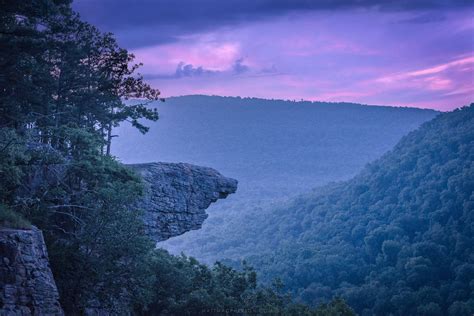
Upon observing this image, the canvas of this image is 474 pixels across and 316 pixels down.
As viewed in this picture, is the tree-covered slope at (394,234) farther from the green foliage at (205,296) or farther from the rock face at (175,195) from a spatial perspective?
the rock face at (175,195)

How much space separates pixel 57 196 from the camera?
21.3 m

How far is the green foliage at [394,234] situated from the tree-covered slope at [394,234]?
14 centimetres

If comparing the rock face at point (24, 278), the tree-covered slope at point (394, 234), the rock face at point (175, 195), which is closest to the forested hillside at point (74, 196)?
the rock face at point (24, 278)

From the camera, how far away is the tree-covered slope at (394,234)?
66.5 meters

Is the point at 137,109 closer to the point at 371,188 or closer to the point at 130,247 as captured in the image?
the point at 130,247

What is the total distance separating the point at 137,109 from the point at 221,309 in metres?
11.4

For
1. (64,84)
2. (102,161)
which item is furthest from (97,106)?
(102,161)

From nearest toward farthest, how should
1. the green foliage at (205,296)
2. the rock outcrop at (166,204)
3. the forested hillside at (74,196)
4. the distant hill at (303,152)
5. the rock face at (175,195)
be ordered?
the rock outcrop at (166,204), the forested hillside at (74,196), the green foliage at (205,296), the rock face at (175,195), the distant hill at (303,152)

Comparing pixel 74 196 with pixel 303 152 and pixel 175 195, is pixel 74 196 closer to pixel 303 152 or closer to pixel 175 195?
pixel 175 195

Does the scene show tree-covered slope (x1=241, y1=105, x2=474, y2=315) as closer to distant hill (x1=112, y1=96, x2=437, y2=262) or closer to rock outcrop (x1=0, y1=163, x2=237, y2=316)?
rock outcrop (x1=0, y1=163, x2=237, y2=316)

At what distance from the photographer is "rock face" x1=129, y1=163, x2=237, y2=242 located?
27.6 m

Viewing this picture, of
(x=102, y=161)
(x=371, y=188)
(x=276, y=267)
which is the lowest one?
(x=276, y=267)

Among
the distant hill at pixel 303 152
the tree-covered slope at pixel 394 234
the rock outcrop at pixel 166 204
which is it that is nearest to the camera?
the rock outcrop at pixel 166 204

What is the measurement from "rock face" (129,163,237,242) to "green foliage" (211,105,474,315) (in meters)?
38.7
